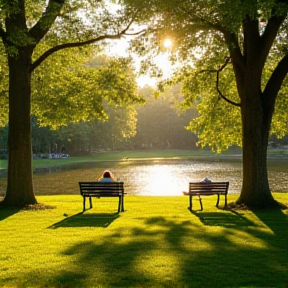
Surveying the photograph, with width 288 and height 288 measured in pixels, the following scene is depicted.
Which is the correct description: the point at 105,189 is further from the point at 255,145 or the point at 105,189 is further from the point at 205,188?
the point at 255,145

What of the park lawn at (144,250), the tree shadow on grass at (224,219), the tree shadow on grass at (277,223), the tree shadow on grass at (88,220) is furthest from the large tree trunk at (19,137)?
the tree shadow on grass at (277,223)

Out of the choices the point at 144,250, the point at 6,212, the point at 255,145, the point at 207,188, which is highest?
the point at 255,145

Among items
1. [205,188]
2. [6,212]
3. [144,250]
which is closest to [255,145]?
[205,188]

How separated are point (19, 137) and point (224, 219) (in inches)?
298

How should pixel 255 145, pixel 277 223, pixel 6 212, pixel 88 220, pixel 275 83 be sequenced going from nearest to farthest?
1. pixel 277 223
2. pixel 88 220
3. pixel 6 212
4. pixel 255 145
5. pixel 275 83

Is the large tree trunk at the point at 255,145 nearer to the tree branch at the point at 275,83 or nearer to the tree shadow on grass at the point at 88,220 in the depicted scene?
the tree branch at the point at 275,83

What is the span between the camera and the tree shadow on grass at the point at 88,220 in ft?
35.3

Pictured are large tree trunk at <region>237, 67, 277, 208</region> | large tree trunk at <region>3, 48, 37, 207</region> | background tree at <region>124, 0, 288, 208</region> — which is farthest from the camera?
large tree trunk at <region>3, 48, 37, 207</region>

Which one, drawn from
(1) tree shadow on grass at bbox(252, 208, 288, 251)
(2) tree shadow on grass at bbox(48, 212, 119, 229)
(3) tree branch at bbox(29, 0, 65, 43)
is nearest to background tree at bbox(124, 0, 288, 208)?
(1) tree shadow on grass at bbox(252, 208, 288, 251)

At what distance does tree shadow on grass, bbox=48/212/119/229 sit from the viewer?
1076 cm

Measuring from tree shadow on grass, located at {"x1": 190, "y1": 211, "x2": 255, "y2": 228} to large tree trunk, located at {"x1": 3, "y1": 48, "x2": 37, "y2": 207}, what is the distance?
5910 millimetres

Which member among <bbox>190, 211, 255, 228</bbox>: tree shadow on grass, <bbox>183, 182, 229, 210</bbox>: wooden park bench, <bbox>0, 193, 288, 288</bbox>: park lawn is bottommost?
<bbox>190, 211, 255, 228</bbox>: tree shadow on grass

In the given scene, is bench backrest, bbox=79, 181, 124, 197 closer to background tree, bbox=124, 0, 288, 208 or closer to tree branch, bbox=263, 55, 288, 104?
background tree, bbox=124, 0, 288, 208

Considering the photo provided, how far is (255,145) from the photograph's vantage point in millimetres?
14297
